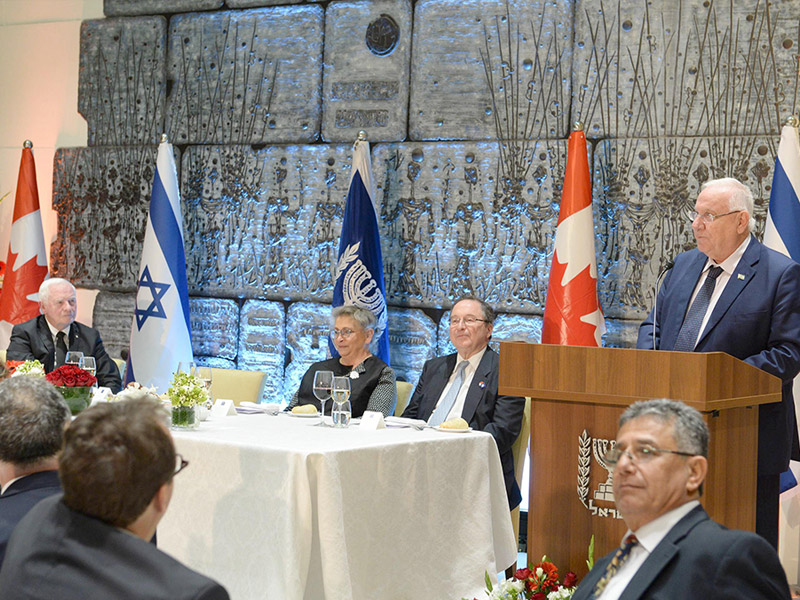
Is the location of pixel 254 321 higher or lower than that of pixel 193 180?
lower

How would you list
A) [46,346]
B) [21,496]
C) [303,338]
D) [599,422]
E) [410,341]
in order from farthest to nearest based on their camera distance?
[303,338] → [410,341] → [46,346] → [599,422] → [21,496]

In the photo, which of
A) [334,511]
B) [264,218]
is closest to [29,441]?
[334,511]

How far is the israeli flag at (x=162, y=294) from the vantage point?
604 cm

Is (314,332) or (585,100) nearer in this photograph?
(585,100)

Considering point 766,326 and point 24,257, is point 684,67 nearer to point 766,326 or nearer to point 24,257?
point 766,326

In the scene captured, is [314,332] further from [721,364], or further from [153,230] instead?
[721,364]

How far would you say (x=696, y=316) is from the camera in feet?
12.1

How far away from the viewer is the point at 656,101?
17.3 feet

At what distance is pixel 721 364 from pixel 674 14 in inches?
114

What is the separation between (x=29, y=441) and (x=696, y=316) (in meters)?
2.46

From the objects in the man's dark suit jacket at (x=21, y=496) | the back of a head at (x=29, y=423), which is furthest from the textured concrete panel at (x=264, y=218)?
the man's dark suit jacket at (x=21, y=496)

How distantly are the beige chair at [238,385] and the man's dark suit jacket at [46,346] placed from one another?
575 mm

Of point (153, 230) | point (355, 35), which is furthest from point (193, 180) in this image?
point (355, 35)

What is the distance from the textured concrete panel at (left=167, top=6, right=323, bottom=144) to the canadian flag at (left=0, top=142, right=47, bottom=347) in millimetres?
1026
